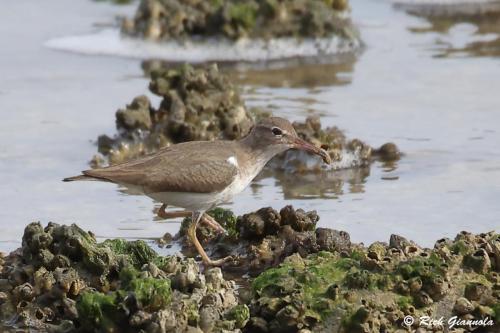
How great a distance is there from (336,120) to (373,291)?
5.07m

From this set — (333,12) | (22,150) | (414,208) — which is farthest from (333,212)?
(333,12)

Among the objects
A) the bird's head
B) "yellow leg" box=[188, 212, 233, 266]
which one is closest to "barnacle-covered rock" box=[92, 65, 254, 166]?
the bird's head

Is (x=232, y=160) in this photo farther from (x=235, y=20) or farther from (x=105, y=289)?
(x=235, y=20)

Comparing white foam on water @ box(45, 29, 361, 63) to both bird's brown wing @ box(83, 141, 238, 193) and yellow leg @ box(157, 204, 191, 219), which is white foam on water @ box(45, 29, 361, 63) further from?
bird's brown wing @ box(83, 141, 238, 193)

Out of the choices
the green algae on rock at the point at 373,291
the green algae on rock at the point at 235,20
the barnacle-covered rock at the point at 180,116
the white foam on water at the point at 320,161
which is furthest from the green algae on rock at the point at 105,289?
the green algae on rock at the point at 235,20

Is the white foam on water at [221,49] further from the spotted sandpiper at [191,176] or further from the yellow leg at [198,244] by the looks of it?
the yellow leg at [198,244]

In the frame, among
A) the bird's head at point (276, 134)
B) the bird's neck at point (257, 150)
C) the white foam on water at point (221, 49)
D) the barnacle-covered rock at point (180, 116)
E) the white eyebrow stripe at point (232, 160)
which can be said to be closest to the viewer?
the white eyebrow stripe at point (232, 160)

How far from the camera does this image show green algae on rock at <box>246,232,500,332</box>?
6.38m

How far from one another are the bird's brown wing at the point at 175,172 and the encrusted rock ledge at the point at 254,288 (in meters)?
0.73

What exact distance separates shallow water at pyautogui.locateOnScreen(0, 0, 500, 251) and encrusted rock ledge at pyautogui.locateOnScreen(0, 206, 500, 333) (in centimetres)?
128

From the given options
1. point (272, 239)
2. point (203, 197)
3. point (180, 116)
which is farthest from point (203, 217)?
point (180, 116)

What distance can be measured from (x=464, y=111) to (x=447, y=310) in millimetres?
5329

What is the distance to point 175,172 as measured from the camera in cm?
786

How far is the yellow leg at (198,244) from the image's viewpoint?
25.3 feet
